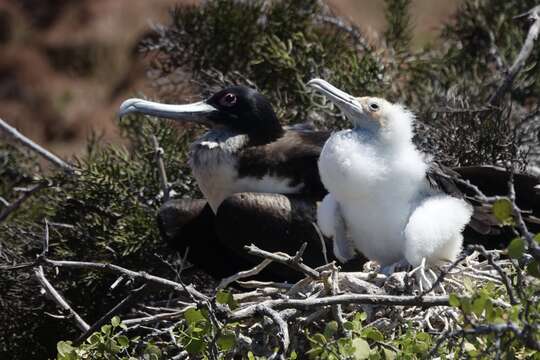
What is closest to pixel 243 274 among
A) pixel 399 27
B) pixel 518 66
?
pixel 518 66

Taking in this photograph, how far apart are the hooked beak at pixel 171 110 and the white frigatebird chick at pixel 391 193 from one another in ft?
2.38

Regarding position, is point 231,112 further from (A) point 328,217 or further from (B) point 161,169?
(A) point 328,217

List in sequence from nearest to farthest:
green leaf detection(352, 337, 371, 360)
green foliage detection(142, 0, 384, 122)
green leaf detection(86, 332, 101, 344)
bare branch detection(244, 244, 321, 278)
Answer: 1. green leaf detection(352, 337, 371, 360)
2. bare branch detection(244, 244, 321, 278)
3. green leaf detection(86, 332, 101, 344)
4. green foliage detection(142, 0, 384, 122)

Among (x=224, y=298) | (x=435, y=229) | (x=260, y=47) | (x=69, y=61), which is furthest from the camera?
(x=69, y=61)

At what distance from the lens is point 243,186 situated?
13.3ft

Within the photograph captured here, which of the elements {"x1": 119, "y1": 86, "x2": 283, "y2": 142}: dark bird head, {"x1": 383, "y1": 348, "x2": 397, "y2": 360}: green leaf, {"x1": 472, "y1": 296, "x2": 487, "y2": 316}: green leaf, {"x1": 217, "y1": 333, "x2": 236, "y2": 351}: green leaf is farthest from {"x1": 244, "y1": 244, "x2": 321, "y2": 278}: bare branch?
{"x1": 119, "y1": 86, "x2": 283, "y2": 142}: dark bird head

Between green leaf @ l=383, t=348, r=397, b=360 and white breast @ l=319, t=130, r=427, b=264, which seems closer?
green leaf @ l=383, t=348, r=397, b=360

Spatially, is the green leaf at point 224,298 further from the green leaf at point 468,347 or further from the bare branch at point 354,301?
the green leaf at point 468,347

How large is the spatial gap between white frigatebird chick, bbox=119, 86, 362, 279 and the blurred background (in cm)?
589

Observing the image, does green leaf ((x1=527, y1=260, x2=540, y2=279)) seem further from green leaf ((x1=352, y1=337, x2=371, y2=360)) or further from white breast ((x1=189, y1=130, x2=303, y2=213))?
white breast ((x1=189, y1=130, x2=303, y2=213))

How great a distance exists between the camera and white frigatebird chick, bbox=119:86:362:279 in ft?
12.9

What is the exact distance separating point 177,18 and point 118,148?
2.70 ft

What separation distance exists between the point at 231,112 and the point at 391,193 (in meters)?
0.93

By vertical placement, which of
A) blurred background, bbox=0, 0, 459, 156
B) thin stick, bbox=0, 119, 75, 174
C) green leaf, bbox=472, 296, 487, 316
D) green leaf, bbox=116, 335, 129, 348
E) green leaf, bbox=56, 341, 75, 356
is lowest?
blurred background, bbox=0, 0, 459, 156
